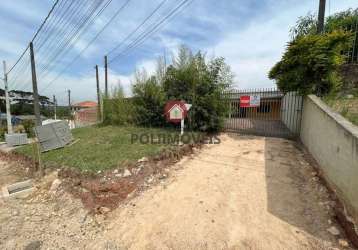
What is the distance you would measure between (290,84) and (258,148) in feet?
7.93

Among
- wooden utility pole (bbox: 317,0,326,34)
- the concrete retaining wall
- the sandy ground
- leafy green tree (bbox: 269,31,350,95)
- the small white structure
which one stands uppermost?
wooden utility pole (bbox: 317,0,326,34)

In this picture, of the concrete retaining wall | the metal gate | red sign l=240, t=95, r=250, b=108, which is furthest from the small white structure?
the concrete retaining wall

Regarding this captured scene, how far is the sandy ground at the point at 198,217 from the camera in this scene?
7.28ft

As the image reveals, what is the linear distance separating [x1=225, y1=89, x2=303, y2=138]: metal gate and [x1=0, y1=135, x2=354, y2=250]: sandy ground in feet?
11.0

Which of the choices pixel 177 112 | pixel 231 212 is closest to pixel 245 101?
pixel 177 112

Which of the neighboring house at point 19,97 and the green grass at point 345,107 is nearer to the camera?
the green grass at point 345,107

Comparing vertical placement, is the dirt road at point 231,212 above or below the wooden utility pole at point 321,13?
below

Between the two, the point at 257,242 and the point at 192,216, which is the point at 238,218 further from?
the point at 192,216

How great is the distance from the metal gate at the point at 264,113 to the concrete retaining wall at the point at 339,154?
3.04 meters

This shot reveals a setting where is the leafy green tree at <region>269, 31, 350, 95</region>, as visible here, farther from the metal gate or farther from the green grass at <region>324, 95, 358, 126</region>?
the metal gate

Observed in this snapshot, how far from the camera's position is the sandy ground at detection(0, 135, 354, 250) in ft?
7.28

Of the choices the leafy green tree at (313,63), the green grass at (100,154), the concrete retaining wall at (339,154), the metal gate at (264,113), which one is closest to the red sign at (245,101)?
the metal gate at (264,113)

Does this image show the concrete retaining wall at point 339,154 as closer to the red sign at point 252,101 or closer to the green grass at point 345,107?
the green grass at point 345,107

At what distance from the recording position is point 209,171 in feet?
13.7
